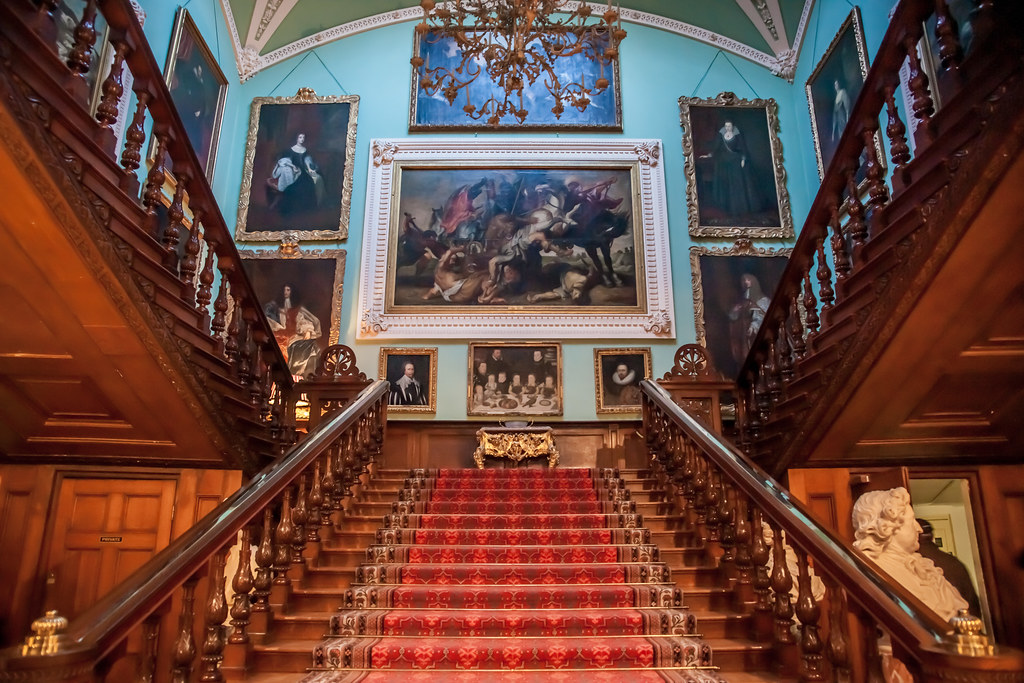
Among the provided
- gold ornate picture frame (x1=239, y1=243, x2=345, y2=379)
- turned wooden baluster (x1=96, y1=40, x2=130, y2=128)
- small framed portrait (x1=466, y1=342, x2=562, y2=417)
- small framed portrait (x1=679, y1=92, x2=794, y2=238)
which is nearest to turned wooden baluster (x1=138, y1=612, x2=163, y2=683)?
turned wooden baluster (x1=96, y1=40, x2=130, y2=128)

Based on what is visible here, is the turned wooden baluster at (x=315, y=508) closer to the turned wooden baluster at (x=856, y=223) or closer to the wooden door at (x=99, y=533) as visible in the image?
the wooden door at (x=99, y=533)

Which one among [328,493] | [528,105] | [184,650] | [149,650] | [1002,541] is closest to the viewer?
[149,650]

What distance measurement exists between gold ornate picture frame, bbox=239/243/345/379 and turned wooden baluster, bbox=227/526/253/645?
17.5ft

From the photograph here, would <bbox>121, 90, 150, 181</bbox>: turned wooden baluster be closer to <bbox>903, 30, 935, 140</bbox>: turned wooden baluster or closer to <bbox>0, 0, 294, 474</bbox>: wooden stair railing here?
<bbox>0, 0, 294, 474</bbox>: wooden stair railing

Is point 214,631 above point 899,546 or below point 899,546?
below

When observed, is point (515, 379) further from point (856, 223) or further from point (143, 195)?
point (143, 195)

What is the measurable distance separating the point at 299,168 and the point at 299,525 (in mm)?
6640

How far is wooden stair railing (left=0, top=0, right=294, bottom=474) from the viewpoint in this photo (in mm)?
2738

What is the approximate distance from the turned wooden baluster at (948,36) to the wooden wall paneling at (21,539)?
19.4 feet

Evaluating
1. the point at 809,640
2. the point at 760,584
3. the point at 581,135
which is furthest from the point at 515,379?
the point at 809,640

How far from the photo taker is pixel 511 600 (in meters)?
3.45

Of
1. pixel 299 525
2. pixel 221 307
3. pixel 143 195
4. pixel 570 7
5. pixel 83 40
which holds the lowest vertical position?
pixel 299 525

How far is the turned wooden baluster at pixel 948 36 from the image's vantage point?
298cm

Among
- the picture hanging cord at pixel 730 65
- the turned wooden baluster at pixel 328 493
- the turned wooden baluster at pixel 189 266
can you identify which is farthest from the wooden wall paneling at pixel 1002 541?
the picture hanging cord at pixel 730 65
